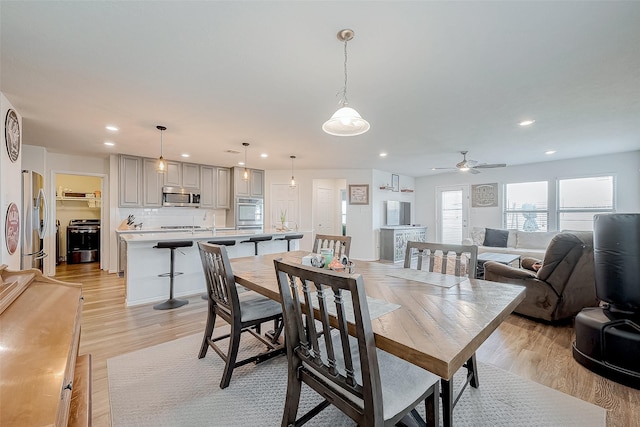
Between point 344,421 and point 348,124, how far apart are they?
189cm

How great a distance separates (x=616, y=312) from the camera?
2.06m

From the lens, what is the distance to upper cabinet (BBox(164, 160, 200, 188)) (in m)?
5.76

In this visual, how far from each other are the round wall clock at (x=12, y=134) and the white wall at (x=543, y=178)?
860 centimetres

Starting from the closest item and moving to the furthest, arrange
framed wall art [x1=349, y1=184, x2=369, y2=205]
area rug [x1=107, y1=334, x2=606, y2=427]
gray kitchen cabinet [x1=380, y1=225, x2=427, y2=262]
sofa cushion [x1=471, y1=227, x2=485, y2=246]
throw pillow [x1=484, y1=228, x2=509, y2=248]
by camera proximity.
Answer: area rug [x1=107, y1=334, x2=606, y2=427]
throw pillow [x1=484, y1=228, x2=509, y2=248]
sofa cushion [x1=471, y1=227, x2=485, y2=246]
gray kitchen cabinet [x1=380, y1=225, x2=427, y2=262]
framed wall art [x1=349, y1=184, x2=369, y2=205]

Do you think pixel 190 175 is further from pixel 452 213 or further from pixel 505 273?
pixel 452 213

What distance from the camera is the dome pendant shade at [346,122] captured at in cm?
183

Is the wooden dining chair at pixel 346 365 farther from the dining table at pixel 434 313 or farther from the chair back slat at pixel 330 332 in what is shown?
the dining table at pixel 434 313

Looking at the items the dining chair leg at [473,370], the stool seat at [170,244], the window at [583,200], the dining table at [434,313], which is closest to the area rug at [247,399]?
the dining chair leg at [473,370]

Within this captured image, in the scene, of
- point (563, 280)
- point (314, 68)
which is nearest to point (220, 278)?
point (314, 68)

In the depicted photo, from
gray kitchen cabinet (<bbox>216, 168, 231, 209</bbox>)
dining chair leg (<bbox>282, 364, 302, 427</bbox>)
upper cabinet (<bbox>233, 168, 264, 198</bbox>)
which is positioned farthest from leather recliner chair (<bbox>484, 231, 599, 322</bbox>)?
gray kitchen cabinet (<bbox>216, 168, 231, 209</bbox>)

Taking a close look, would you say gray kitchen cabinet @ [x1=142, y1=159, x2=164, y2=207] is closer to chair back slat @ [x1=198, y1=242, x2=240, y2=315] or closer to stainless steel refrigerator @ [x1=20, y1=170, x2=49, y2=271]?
stainless steel refrigerator @ [x1=20, y1=170, x2=49, y2=271]

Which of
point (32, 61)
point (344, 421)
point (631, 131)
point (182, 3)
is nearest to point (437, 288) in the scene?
point (344, 421)

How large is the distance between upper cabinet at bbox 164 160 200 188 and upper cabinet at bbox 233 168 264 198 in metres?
0.87

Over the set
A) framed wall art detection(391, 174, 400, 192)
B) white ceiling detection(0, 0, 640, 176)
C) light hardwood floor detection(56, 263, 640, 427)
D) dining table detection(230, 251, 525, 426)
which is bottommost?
light hardwood floor detection(56, 263, 640, 427)
